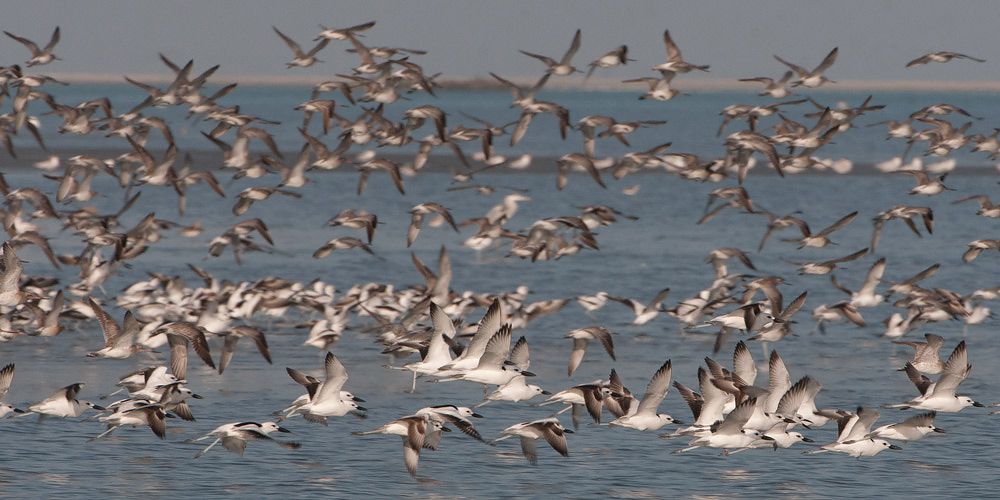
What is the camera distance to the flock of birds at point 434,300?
16000mm

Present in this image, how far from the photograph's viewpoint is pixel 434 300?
2277cm

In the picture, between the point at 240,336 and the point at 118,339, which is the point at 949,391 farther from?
the point at 118,339

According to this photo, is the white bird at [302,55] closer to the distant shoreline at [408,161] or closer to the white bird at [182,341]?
the white bird at [182,341]

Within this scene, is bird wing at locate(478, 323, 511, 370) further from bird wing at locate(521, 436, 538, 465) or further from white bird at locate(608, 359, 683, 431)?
white bird at locate(608, 359, 683, 431)

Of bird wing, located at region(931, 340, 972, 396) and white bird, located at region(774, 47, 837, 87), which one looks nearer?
bird wing, located at region(931, 340, 972, 396)

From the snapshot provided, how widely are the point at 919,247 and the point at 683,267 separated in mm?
10032

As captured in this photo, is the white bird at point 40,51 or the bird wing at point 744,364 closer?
the bird wing at point 744,364

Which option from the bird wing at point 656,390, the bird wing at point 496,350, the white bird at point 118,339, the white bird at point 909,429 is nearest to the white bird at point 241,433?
the bird wing at point 496,350

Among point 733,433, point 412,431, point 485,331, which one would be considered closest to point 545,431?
point 485,331

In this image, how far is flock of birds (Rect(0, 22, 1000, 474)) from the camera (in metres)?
16.0

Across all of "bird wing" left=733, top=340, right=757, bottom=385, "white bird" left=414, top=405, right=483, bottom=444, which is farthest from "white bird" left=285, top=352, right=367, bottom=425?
"bird wing" left=733, top=340, right=757, bottom=385

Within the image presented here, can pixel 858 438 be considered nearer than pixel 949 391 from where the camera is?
Yes

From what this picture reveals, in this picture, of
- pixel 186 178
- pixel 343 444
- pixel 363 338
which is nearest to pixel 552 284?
pixel 363 338

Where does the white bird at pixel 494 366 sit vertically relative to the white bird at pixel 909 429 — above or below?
above
